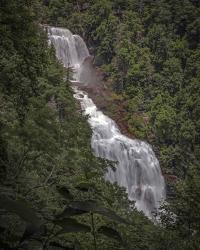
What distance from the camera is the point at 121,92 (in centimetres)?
4681

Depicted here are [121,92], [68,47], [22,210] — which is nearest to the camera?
[22,210]

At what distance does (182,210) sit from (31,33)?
32.6 feet

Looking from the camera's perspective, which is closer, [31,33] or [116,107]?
[31,33]

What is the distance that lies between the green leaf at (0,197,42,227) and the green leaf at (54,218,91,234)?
87mm

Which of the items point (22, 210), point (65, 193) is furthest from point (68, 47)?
point (22, 210)

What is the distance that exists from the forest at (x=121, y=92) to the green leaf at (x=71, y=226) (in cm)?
220

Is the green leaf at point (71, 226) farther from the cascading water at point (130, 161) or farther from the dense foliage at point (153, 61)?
the dense foliage at point (153, 61)

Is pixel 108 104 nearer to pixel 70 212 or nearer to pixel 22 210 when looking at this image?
pixel 70 212

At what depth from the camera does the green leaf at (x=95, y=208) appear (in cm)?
109

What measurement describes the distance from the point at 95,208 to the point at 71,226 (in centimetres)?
8

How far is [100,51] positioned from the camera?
5038cm

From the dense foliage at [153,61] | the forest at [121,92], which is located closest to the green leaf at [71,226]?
the forest at [121,92]

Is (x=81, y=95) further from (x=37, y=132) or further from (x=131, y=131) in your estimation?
(x=37, y=132)

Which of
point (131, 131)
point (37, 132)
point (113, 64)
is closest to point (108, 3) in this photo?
point (113, 64)
